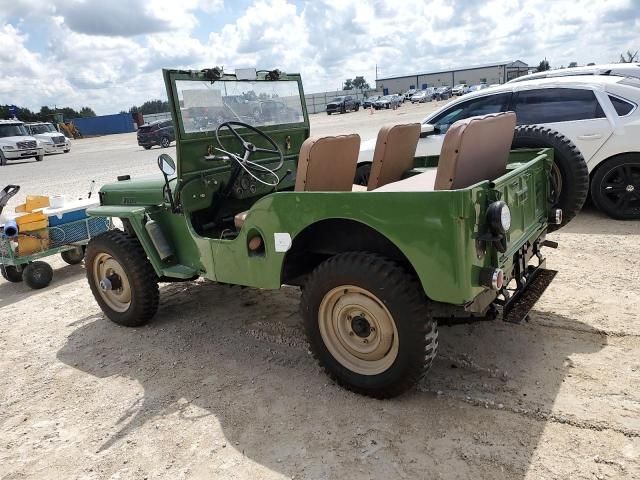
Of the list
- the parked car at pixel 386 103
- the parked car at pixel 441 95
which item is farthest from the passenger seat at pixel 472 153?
the parked car at pixel 441 95

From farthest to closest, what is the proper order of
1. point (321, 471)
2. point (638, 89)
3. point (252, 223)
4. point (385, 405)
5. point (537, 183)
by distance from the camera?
point (638, 89) → point (537, 183) → point (252, 223) → point (385, 405) → point (321, 471)

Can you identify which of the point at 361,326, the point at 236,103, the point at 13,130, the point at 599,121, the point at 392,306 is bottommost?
the point at 361,326

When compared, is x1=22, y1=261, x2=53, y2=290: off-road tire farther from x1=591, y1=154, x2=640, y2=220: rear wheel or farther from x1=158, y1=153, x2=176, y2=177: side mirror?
x1=591, y1=154, x2=640, y2=220: rear wheel

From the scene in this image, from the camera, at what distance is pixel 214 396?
3.50 metres

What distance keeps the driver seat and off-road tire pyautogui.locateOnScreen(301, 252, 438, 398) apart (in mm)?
665

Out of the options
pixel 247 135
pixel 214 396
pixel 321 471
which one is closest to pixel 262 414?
pixel 214 396

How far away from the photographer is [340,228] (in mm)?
3383

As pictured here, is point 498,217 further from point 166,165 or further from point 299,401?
point 166,165

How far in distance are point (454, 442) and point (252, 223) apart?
175cm

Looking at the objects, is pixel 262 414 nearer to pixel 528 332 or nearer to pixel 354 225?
pixel 354 225

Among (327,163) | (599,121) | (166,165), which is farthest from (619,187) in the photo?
(166,165)

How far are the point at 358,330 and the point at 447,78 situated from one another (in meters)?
94.2

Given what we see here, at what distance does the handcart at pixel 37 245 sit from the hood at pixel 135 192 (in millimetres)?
1439

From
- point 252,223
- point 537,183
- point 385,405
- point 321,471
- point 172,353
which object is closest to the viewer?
point 321,471
